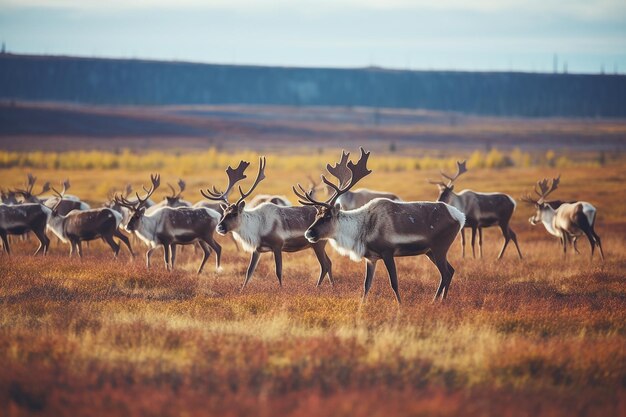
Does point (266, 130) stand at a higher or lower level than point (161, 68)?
lower

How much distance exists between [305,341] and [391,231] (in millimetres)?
3242

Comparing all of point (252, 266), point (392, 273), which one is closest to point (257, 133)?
point (252, 266)

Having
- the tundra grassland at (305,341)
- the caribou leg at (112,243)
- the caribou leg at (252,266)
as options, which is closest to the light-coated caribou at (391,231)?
the tundra grassland at (305,341)

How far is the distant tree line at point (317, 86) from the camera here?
130 metres

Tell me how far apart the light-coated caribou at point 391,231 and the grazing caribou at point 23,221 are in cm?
820

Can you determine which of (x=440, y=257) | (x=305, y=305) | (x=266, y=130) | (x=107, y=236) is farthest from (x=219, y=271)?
(x=266, y=130)

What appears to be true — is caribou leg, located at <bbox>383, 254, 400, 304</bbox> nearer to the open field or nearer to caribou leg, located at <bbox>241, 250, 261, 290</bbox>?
caribou leg, located at <bbox>241, 250, 261, 290</bbox>

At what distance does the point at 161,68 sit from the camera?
140875 mm

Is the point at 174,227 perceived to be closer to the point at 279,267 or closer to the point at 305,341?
the point at 279,267

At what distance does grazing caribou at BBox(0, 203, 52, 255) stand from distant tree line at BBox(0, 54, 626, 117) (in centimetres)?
11458

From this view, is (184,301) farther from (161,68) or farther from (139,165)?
(161,68)

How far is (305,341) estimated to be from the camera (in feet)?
26.4

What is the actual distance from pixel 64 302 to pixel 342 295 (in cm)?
415

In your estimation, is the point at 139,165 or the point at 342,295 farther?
the point at 139,165
